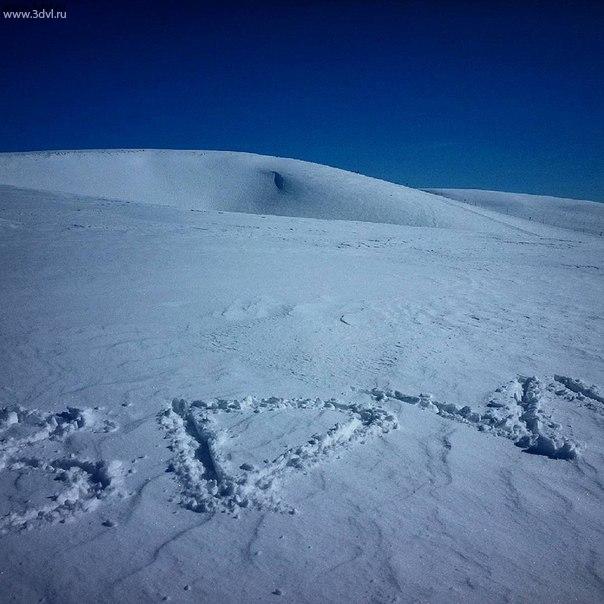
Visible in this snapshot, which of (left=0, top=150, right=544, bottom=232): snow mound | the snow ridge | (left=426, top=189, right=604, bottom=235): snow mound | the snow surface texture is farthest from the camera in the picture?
(left=426, top=189, right=604, bottom=235): snow mound

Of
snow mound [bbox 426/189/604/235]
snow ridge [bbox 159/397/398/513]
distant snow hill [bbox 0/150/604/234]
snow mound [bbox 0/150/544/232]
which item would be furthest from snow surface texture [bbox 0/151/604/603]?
snow mound [bbox 426/189/604/235]

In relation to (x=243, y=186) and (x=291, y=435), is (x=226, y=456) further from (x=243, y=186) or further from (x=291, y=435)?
(x=243, y=186)

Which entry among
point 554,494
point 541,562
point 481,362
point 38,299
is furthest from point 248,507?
point 38,299

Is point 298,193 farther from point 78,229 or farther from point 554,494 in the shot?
point 554,494

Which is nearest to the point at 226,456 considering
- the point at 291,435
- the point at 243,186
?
the point at 291,435

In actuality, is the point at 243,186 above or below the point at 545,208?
below

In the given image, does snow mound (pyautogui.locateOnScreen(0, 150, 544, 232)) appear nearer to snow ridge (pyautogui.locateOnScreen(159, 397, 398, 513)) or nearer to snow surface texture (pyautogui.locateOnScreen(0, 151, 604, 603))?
snow surface texture (pyautogui.locateOnScreen(0, 151, 604, 603))
